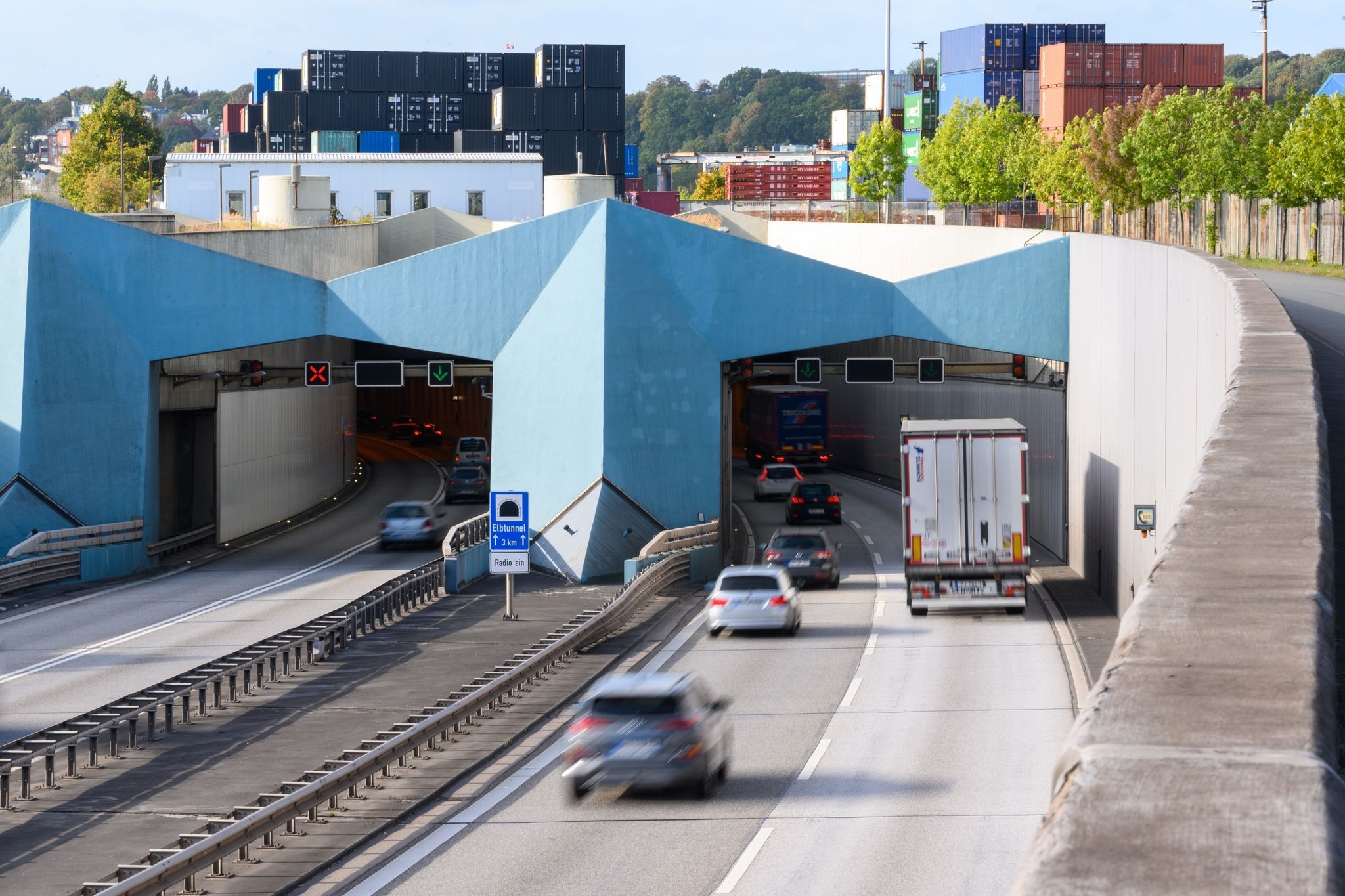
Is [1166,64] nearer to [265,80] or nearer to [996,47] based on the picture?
[996,47]

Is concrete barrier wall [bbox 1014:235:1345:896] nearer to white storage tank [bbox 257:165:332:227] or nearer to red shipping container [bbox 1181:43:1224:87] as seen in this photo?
white storage tank [bbox 257:165:332:227]

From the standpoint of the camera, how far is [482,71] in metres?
145

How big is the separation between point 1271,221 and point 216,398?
41.4 metres

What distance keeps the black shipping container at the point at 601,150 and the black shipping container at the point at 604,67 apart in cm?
426

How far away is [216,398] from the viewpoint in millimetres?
48000

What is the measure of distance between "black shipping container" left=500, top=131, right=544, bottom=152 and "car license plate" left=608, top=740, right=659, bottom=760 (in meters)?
121

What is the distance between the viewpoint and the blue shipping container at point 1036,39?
451 ft

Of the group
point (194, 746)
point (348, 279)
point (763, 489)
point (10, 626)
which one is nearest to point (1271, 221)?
point (763, 489)

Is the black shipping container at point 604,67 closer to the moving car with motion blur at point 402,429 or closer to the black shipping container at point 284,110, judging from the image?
the black shipping container at point 284,110

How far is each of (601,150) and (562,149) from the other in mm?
3277

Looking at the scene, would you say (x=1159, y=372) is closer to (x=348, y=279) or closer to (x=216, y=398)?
(x=348, y=279)

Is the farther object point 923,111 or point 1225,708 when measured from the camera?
point 923,111

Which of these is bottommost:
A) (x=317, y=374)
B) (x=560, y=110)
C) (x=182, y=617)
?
(x=182, y=617)

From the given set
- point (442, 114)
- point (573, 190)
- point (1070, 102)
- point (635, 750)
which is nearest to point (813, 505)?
point (573, 190)
